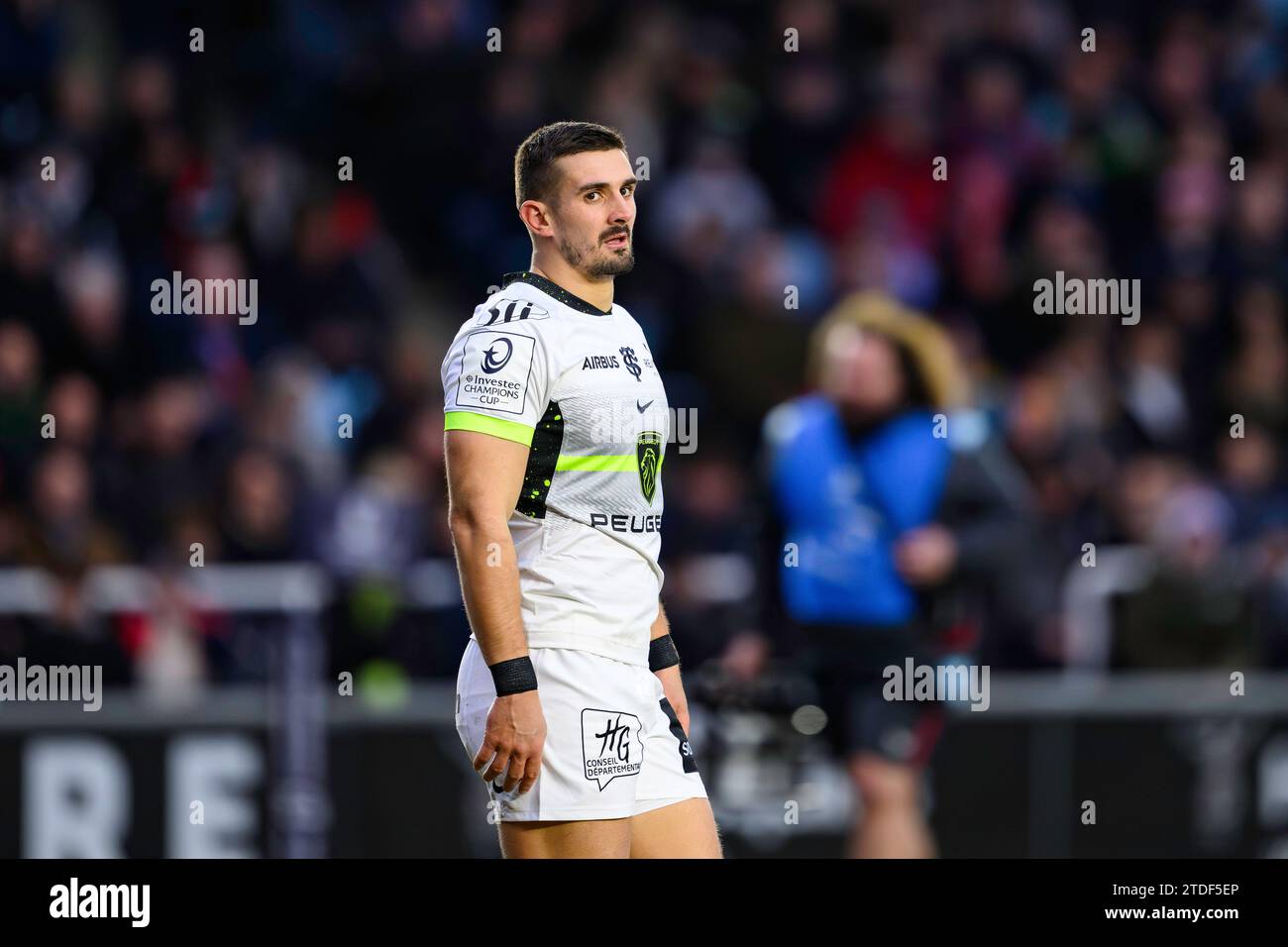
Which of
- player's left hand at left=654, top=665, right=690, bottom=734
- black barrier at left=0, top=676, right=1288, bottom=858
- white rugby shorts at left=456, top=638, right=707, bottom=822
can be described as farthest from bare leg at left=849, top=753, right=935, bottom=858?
white rugby shorts at left=456, top=638, right=707, bottom=822

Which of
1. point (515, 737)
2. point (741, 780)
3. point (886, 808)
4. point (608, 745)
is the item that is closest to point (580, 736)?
point (608, 745)

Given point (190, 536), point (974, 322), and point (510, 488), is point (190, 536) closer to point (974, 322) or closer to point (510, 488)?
point (974, 322)

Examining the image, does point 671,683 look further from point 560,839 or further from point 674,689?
point 560,839

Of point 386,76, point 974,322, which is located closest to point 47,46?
point 386,76

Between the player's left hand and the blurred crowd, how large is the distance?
379cm

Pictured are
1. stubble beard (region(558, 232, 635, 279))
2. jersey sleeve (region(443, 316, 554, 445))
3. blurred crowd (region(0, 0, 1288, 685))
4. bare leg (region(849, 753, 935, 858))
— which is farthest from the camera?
blurred crowd (region(0, 0, 1288, 685))

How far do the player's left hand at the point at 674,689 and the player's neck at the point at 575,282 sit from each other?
892 millimetres

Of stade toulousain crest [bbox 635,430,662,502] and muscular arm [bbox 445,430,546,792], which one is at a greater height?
stade toulousain crest [bbox 635,430,662,502]

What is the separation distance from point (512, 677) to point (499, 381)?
2.04ft

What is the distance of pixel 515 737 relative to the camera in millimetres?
4520

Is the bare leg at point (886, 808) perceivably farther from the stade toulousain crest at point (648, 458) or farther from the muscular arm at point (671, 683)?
the stade toulousain crest at point (648, 458)

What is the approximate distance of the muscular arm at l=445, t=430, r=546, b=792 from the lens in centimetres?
451

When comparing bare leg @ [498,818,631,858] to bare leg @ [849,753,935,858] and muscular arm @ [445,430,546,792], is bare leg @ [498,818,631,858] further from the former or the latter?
bare leg @ [849,753,935,858]
